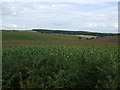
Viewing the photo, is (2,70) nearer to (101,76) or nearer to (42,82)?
(42,82)

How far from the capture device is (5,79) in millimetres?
4883

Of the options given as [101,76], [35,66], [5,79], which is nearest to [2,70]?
[5,79]

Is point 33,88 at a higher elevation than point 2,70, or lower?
lower

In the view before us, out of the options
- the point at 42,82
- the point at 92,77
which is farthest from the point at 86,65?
the point at 42,82

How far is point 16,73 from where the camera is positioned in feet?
16.1

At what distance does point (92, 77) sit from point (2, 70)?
171cm

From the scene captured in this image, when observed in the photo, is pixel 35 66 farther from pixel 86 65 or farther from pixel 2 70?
pixel 86 65

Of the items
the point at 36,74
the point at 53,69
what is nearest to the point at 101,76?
the point at 53,69

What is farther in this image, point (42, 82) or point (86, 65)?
point (86, 65)

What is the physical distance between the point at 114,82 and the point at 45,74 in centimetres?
128

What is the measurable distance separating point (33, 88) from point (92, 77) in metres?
1.15

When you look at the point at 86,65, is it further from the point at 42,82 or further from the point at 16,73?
the point at 16,73

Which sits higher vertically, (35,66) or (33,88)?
(35,66)

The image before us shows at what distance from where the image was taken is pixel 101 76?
503 cm
